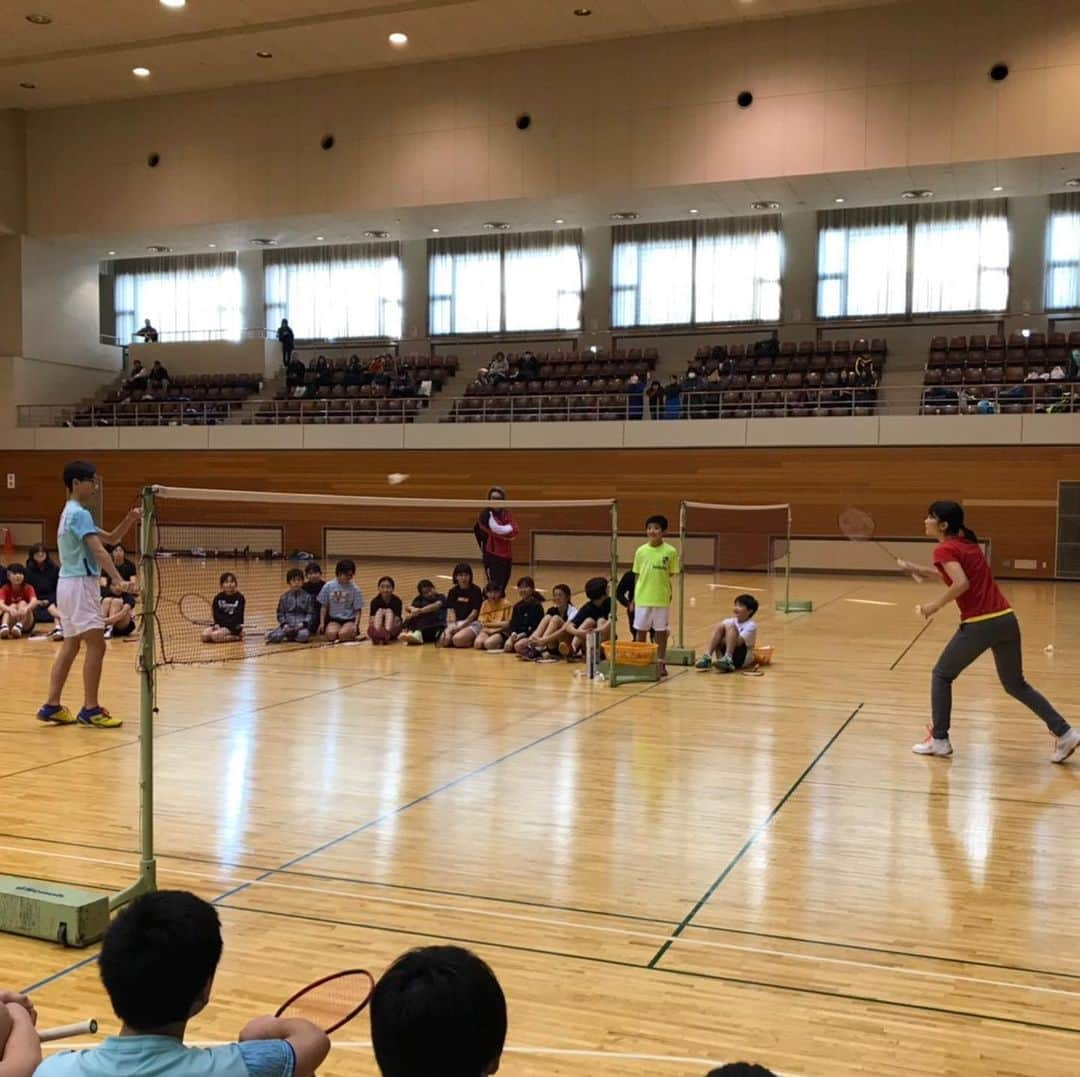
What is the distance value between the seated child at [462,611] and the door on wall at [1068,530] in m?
17.2

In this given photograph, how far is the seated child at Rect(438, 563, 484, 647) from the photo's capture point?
15.3 meters

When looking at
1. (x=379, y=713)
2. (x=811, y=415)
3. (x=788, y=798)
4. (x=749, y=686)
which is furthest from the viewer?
(x=811, y=415)

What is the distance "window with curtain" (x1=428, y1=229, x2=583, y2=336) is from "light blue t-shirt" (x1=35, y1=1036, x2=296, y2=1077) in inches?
1398

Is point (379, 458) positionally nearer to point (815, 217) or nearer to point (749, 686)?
point (815, 217)

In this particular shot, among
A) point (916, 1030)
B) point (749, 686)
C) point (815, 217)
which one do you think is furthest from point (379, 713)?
point (815, 217)

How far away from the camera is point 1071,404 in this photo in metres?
26.8

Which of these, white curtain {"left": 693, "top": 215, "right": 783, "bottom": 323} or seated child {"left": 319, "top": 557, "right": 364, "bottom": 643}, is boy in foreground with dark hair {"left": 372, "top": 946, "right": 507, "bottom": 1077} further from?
white curtain {"left": 693, "top": 215, "right": 783, "bottom": 323}

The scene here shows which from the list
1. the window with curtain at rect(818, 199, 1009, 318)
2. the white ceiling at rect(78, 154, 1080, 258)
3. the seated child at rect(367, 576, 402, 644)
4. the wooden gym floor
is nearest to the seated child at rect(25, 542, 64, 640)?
the seated child at rect(367, 576, 402, 644)

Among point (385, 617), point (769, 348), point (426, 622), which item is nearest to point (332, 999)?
point (385, 617)

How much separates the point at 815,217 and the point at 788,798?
1182 inches

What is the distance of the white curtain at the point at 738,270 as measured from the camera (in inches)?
1372

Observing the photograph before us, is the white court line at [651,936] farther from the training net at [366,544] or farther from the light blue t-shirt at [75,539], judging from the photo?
the training net at [366,544]

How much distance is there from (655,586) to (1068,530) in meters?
18.1

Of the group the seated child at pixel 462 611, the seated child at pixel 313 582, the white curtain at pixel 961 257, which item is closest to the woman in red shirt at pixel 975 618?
the seated child at pixel 462 611
